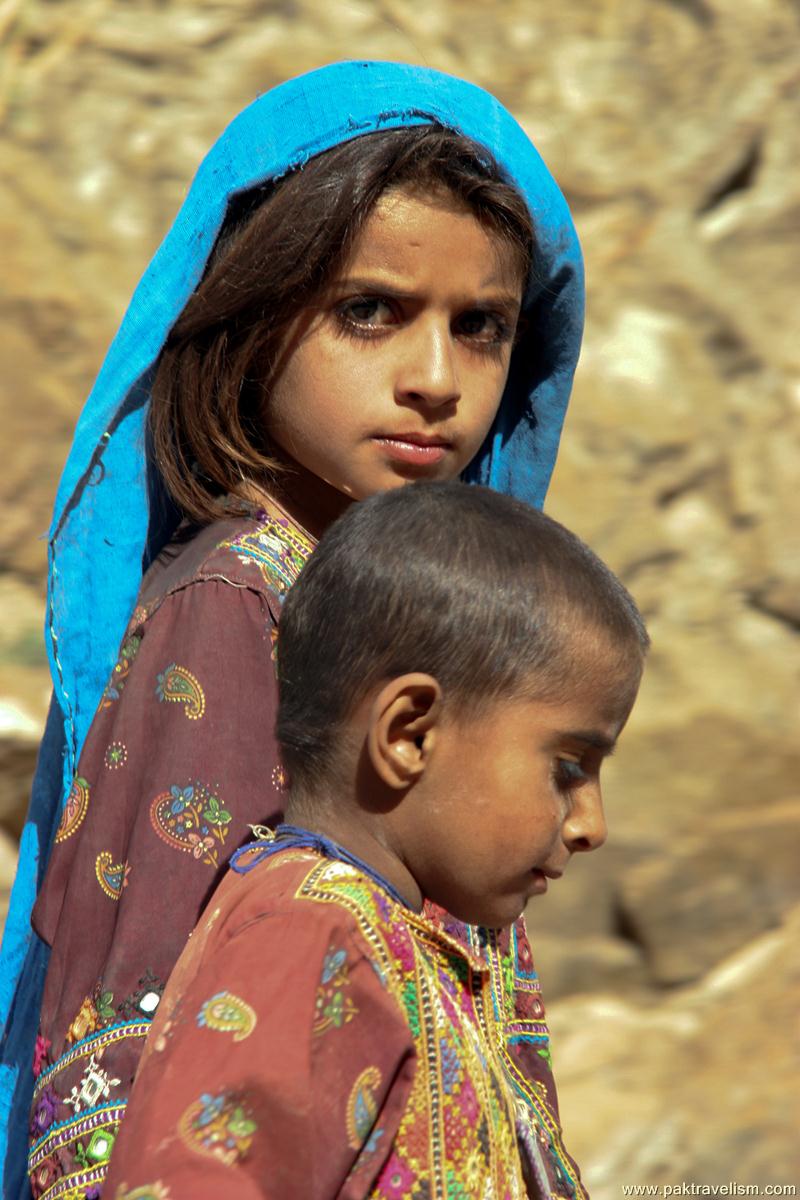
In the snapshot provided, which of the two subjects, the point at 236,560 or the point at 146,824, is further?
the point at 236,560

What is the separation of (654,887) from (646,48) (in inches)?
101

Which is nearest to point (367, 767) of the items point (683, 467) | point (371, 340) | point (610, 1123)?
point (371, 340)

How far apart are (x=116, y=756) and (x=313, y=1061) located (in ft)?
1.51

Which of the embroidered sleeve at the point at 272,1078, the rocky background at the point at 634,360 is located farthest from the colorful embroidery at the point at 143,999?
the rocky background at the point at 634,360

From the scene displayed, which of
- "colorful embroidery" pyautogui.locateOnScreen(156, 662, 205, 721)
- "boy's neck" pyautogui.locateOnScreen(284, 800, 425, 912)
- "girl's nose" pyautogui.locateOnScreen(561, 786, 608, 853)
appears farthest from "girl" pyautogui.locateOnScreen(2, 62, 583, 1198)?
"girl's nose" pyautogui.locateOnScreen(561, 786, 608, 853)

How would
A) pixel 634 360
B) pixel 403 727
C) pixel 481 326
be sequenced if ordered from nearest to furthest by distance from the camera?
pixel 403 727
pixel 481 326
pixel 634 360

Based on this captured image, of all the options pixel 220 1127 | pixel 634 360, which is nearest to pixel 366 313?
pixel 220 1127

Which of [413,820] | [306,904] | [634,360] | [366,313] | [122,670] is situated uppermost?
[634,360]

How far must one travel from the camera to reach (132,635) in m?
1.53

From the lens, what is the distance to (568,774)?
4.19 ft

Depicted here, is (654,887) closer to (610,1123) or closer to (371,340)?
(610,1123)

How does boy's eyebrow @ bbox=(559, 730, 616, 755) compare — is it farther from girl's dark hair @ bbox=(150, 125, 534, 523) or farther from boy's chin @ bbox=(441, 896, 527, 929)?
girl's dark hair @ bbox=(150, 125, 534, 523)

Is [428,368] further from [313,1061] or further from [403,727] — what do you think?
[313,1061]

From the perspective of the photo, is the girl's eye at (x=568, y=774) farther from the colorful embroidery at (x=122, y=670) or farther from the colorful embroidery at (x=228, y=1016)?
the colorful embroidery at (x=122, y=670)
